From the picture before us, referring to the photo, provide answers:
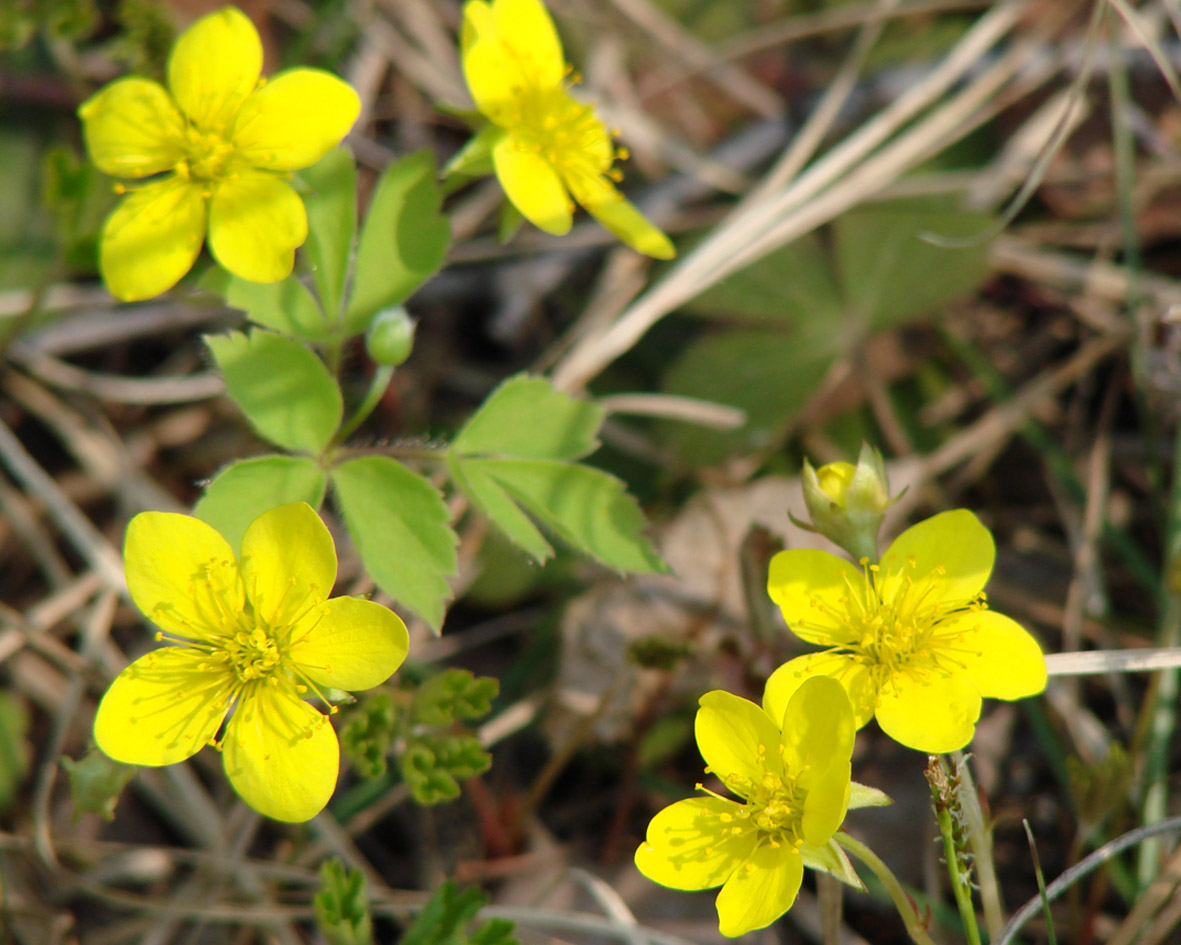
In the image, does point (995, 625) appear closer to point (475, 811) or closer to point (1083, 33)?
point (475, 811)

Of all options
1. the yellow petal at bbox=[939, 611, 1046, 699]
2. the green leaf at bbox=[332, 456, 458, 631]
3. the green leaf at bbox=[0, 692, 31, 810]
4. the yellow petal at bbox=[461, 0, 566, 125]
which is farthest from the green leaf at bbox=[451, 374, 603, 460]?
the green leaf at bbox=[0, 692, 31, 810]

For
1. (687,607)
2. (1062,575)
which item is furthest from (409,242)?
(1062,575)

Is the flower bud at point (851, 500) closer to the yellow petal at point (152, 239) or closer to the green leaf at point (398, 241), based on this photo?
the green leaf at point (398, 241)

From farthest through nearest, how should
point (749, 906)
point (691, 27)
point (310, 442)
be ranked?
point (691, 27) < point (310, 442) < point (749, 906)

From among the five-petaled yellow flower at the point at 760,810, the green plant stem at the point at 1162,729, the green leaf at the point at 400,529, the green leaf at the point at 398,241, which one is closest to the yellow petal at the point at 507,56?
the green leaf at the point at 398,241

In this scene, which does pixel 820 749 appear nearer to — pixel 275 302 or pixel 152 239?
pixel 275 302
